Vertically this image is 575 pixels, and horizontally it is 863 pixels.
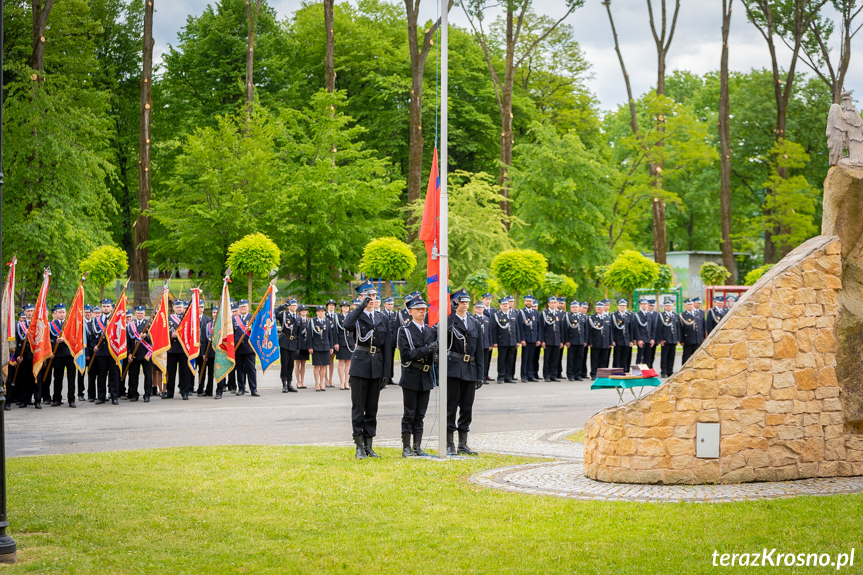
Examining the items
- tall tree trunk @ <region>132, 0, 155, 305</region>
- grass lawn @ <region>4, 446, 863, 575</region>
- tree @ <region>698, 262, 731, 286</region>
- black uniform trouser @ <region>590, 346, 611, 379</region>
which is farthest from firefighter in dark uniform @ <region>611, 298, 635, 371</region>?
tall tree trunk @ <region>132, 0, 155, 305</region>

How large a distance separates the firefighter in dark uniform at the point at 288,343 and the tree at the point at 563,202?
54.2ft

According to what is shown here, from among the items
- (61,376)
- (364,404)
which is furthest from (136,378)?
(364,404)

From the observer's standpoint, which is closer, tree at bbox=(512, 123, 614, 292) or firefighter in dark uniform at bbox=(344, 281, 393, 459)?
firefighter in dark uniform at bbox=(344, 281, 393, 459)

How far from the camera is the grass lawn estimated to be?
231 inches

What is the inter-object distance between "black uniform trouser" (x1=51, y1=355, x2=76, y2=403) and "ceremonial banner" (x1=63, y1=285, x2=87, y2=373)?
369 millimetres

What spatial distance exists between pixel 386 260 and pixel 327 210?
5.92m

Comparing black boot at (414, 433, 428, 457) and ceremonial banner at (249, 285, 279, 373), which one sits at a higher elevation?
ceremonial banner at (249, 285, 279, 373)

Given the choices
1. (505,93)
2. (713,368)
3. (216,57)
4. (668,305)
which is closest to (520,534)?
(713,368)

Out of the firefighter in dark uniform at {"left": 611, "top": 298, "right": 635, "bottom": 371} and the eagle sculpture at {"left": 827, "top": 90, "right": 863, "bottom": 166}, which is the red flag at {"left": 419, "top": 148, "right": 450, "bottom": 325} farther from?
the firefighter in dark uniform at {"left": 611, "top": 298, "right": 635, "bottom": 371}

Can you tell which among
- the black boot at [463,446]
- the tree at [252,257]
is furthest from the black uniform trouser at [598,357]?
the black boot at [463,446]

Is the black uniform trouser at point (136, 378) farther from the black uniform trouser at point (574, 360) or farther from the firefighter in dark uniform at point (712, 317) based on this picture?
the firefighter in dark uniform at point (712, 317)

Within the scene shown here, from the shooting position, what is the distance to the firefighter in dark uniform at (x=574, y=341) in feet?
72.8

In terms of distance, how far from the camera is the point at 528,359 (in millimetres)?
22000

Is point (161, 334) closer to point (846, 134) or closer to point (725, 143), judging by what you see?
Answer: point (846, 134)
